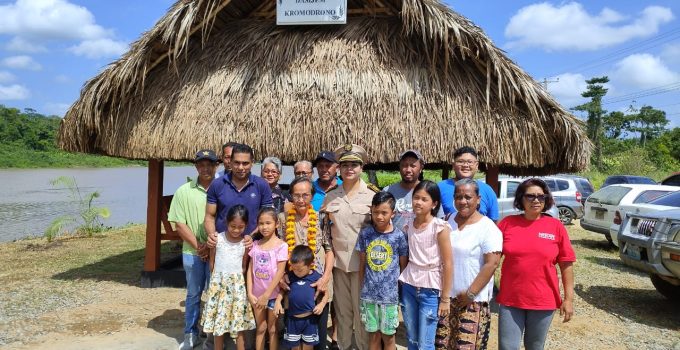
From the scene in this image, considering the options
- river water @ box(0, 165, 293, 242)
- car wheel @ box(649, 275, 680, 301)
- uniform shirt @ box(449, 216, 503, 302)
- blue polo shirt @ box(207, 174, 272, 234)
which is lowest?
river water @ box(0, 165, 293, 242)

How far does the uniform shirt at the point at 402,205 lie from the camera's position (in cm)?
320

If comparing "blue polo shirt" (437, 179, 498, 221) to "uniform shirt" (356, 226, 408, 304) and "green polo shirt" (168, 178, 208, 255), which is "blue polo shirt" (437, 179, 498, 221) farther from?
"green polo shirt" (168, 178, 208, 255)

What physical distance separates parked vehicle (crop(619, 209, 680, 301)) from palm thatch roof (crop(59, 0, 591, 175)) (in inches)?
40.8

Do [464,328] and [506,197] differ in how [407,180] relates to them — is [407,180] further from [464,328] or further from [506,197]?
[506,197]

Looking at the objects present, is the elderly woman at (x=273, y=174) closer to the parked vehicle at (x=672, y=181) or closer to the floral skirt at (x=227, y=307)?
the floral skirt at (x=227, y=307)

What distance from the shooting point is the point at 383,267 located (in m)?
2.98

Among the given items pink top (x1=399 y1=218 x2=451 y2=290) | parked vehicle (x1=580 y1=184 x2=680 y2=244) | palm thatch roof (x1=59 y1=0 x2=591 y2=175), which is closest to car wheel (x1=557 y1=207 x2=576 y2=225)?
parked vehicle (x1=580 y1=184 x2=680 y2=244)


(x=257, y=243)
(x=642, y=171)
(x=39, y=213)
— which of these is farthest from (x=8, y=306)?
(x=642, y=171)

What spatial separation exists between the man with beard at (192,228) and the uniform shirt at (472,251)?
207 cm

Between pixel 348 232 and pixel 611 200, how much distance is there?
27.0ft

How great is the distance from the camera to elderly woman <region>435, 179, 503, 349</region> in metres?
2.70

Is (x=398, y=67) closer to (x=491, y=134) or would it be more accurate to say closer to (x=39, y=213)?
(x=491, y=134)

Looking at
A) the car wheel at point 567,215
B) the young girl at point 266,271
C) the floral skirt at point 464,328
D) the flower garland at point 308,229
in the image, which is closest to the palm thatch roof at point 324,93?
the flower garland at point 308,229

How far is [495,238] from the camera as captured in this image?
2.70 metres
